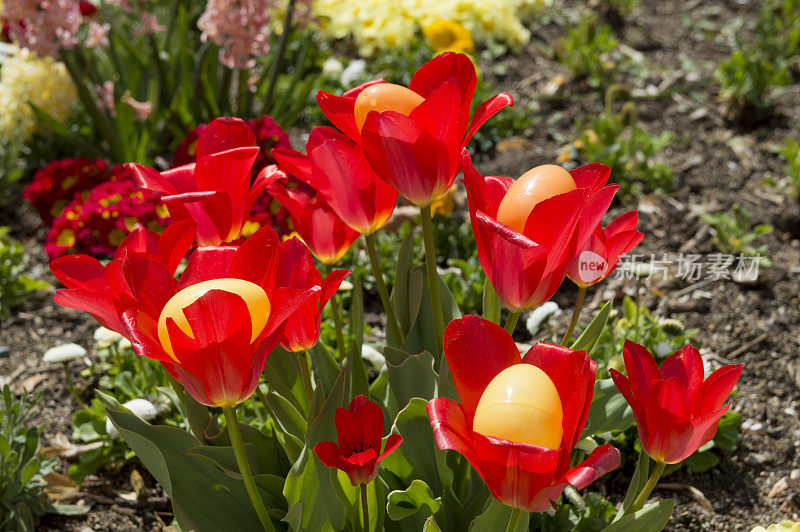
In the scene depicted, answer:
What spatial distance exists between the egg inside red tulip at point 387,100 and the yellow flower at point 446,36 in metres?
2.99

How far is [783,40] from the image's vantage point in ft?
12.0

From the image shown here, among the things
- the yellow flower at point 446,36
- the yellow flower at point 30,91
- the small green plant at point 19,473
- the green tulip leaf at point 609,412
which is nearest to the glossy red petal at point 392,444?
the green tulip leaf at point 609,412

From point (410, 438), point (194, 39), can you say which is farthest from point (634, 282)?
point (194, 39)

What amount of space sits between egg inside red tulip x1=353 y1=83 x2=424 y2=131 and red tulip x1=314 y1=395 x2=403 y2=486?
13.7 inches

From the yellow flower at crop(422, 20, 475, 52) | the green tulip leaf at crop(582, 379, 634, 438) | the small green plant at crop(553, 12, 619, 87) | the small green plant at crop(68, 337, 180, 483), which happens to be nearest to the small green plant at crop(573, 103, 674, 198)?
the small green plant at crop(553, 12, 619, 87)

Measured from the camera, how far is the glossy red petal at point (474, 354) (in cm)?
83

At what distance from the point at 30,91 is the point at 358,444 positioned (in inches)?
104

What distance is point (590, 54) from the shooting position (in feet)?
11.7

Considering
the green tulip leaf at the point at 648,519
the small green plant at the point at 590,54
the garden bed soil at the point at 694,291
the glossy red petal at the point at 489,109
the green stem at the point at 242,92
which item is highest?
the glossy red petal at the point at 489,109

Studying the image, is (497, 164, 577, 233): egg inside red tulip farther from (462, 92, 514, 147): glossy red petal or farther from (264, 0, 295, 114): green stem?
(264, 0, 295, 114): green stem

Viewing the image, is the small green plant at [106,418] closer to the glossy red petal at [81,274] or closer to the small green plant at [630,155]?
the glossy red petal at [81,274]

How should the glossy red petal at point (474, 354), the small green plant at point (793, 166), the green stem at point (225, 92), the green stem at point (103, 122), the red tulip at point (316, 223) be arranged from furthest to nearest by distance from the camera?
the green stem at point (225, 92) < the green stem at point (103, 122) < the small green plant at point (793, 166) < the red tulip at point (316, 223) < the glossy red petal at point (474, 354)

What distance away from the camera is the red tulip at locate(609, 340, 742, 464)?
902 millimetres

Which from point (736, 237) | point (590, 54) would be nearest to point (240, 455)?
point (736, 237)
